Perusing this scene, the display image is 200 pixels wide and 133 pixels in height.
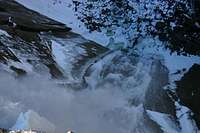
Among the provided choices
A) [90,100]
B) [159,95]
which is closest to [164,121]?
[159,95]

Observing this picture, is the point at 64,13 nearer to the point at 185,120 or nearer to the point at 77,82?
the point at 77,82

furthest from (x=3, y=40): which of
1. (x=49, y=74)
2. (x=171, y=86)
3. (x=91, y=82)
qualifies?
(x=171, y=86)

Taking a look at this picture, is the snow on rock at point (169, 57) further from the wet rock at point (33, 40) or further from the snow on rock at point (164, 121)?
the snow on rock at point (164, 121)

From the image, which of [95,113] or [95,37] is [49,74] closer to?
[95,113]

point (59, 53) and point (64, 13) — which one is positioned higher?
point (64, 13)

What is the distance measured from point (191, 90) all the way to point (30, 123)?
586 cm

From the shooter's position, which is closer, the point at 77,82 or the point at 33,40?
the point at 77,82

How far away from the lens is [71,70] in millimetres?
12852

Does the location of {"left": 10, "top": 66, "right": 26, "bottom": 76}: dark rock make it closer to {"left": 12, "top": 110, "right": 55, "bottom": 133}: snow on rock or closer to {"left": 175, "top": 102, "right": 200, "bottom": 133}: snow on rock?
{"left": 12, "top": 110, "right": 55, "bottom": 133}: snow on rock

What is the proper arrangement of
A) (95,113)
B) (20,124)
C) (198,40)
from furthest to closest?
(198,40)
(95,113)
(20,124)

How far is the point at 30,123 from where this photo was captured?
812 cm

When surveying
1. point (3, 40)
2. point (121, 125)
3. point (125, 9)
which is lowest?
point (121, 125)

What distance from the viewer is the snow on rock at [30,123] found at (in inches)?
317

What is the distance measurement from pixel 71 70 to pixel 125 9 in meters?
3.93
